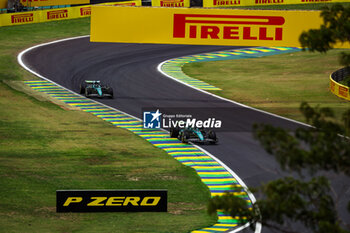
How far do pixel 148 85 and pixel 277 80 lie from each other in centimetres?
990

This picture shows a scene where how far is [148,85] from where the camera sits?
5169 centimetres

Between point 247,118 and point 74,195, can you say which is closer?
point 74,195

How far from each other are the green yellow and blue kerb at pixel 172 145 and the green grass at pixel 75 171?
0.50 metres

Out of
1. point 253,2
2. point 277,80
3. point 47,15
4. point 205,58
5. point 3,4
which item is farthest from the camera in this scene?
point 253,2

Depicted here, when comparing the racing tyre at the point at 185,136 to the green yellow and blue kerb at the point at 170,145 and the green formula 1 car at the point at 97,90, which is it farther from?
the green formula 1 car at the point at 97,90

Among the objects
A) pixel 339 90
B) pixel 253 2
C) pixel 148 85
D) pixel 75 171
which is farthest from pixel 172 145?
pixel 253 2

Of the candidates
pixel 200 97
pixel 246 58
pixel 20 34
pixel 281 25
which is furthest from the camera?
pixel 20 34

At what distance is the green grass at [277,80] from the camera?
46875 mm

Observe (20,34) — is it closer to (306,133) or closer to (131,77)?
(131,77)

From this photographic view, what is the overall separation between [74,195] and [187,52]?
42022 mm

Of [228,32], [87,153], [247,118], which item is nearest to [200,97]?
[247,118]

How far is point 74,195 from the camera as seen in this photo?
79.9 feet

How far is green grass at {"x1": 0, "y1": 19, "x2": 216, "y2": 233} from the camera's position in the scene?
79.6ft

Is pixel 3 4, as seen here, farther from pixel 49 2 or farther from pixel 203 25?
pixel 203 25
